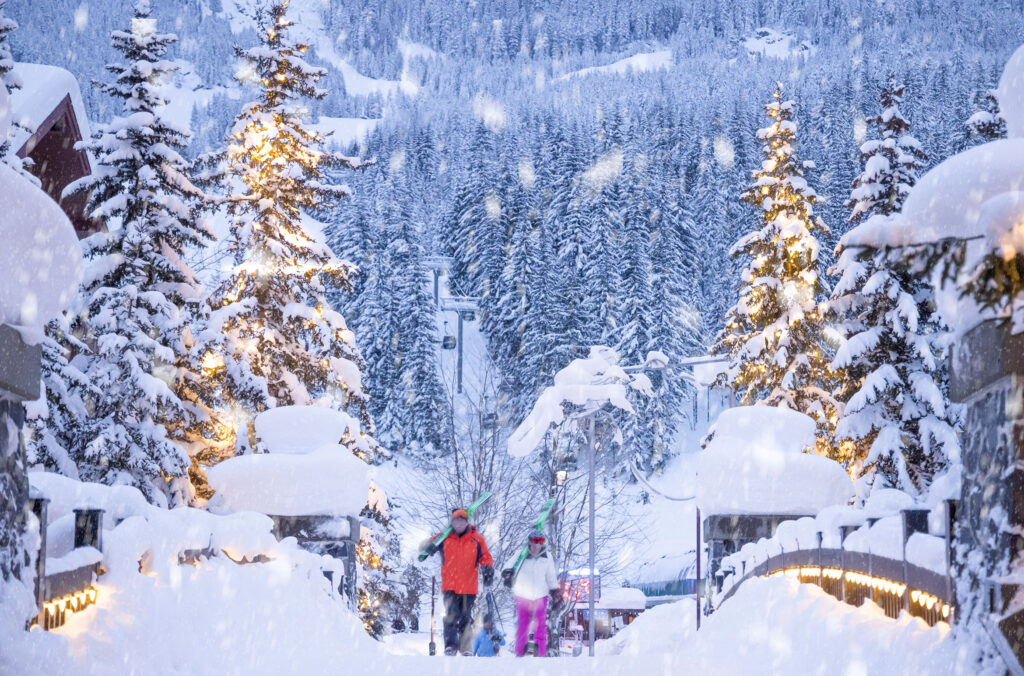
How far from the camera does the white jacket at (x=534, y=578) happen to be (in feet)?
36.8

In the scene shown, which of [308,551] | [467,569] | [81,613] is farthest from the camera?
[467,569]

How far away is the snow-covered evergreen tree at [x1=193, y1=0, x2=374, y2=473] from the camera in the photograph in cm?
A: 1908

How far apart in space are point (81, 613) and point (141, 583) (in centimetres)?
72

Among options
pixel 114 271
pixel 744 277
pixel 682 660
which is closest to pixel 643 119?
pixel 744 277

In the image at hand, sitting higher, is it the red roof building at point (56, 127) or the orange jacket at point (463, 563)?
the red roof building at point (56, 127)

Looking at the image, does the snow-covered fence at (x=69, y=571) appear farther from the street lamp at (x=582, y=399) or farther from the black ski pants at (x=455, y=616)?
the street lamp at (x=582, y=399)

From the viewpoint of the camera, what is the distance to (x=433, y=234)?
102812mm

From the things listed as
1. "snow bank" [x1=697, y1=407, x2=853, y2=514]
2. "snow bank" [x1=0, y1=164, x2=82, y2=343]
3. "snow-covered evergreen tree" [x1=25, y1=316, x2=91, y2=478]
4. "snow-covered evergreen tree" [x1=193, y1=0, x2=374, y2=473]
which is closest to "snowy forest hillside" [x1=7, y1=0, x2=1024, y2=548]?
"snow-covered evergreen tree" [x1=193, y1=0, x2=374, y2=473]

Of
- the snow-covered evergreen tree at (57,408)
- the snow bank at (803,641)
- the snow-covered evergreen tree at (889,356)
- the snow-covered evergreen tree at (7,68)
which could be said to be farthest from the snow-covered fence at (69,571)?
the snow-covered evergreen tree at (889,356)

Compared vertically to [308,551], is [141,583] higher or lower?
higher

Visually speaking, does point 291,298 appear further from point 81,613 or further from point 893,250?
point 893,250

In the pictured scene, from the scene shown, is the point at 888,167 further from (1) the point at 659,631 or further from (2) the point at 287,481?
(2) the point at 287,481

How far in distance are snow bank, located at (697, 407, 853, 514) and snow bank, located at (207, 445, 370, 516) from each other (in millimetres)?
3283

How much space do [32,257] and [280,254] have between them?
1599 cm
